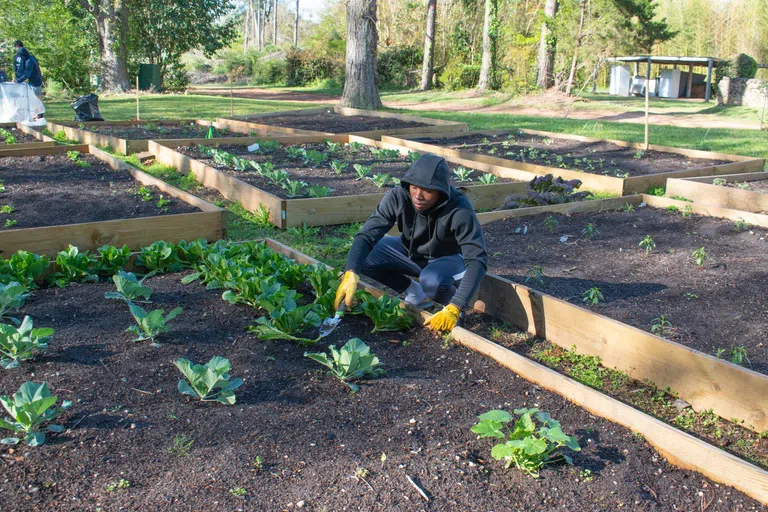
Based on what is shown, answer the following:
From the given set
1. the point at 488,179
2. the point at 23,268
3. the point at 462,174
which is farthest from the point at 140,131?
the point at 23,268

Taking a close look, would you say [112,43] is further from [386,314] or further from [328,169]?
[386,314]

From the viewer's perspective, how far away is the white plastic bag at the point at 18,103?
12602 mm

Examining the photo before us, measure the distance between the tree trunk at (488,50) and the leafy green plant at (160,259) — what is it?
20701 mm

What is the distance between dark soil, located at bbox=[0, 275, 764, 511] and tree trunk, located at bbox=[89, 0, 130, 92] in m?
21.6

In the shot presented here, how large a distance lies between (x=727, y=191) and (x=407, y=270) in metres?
3.88

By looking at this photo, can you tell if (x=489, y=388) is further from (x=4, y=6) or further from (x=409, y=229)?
(x=4, y=6)

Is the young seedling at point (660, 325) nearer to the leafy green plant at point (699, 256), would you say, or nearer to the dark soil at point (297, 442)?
the dark soil at point (297, 442)

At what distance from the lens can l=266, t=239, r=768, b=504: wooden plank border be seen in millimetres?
2312

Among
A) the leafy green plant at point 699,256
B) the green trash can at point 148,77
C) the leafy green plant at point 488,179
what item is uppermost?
the green trash can at point 148,77

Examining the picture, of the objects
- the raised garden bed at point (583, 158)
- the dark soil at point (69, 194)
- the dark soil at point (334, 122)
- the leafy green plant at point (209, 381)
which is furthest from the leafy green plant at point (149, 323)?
the dark soil at point (334, 122)

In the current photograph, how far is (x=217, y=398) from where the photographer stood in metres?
2.78

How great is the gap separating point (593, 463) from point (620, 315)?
1447 mm

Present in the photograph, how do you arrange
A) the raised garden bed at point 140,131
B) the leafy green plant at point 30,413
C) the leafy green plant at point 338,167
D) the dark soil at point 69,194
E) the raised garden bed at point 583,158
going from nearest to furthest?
the leafy green plant at point 30,413
the dark soil at point 69,194
the raised garden bed at point 583,158
the leafy green plant at point 338,167
the raised garden bed at point 140,131

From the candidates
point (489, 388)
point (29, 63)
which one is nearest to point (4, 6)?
point (29, 63)
